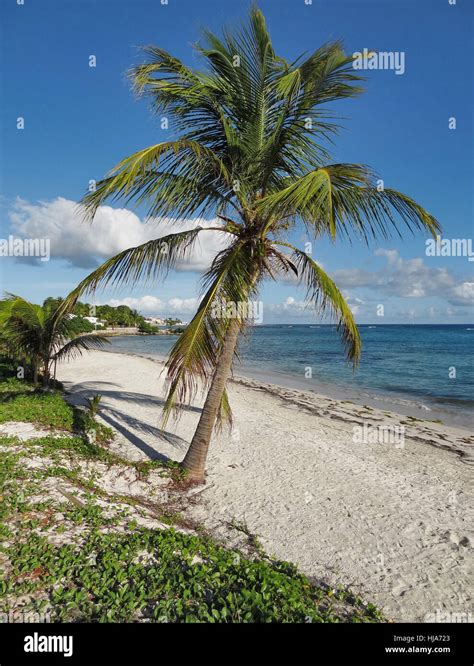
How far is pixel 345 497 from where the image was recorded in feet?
20.4

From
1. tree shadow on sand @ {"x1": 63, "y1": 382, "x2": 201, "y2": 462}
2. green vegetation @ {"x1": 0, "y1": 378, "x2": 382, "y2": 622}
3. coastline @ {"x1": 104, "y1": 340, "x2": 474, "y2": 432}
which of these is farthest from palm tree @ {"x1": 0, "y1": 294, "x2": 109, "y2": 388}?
green vegetation @ {"x1": 0, "y1": 378, "x2": 382, "y2": 622}

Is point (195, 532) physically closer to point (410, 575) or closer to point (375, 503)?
point (410, 575)

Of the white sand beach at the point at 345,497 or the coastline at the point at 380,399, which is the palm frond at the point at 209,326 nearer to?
the white sand beach at the point at 345,497

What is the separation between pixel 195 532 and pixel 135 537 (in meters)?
1.14

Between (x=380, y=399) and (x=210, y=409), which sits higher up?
(x=210, y=409)

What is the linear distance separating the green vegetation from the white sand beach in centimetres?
51

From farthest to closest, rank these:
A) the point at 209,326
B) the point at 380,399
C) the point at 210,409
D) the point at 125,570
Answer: the point at 380,399
the point at 210,409
the point at 209,326
the point at 125,570

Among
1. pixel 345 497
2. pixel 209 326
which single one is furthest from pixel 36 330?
pixel 345 497

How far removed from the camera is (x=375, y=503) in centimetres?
604

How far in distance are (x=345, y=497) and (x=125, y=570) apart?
4.12m

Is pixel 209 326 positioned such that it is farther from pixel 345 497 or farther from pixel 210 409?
pixel 345 497

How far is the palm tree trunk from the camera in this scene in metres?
5.81

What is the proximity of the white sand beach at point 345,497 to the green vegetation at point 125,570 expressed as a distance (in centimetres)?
51

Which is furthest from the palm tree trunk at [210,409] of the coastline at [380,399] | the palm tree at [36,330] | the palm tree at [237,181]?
the palm tree at [36,330]
